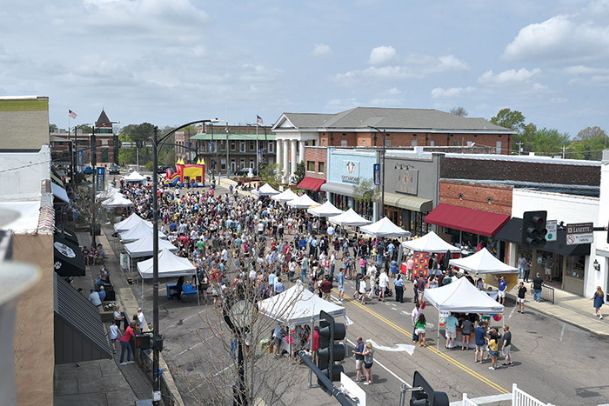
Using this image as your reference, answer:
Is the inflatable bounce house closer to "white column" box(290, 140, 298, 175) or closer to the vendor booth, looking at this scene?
"white column" box(290, 140, 298, 175)

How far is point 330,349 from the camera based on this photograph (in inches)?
323

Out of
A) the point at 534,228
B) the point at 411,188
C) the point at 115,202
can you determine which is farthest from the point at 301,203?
the point at 534,228

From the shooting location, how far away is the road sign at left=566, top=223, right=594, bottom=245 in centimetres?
2440

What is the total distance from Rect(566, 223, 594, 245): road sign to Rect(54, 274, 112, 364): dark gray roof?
56.3 feet

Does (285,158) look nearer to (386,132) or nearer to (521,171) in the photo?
(386,132)

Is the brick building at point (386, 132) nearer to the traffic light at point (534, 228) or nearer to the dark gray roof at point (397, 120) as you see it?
the dark gray roof at point (397, 120)

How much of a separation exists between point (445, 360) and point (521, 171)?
27.4m

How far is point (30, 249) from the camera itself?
40.7 ft

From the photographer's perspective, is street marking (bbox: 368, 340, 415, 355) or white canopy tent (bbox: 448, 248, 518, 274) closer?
street marking (bbox: 368, 340, 415, 355)

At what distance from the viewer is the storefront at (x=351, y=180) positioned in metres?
49.4

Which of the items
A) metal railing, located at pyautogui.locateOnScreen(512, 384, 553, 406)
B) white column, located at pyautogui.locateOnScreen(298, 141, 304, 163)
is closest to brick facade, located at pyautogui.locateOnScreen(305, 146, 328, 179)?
white column, located at pyautogui.locateOnScreen(298, 141, 304, 163)

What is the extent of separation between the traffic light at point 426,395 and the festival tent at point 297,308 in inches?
456

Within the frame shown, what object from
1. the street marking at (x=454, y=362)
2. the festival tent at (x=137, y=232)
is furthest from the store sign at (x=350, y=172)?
the street marking at (x=454, y=362)

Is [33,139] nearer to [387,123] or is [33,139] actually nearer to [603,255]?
[603,255]
